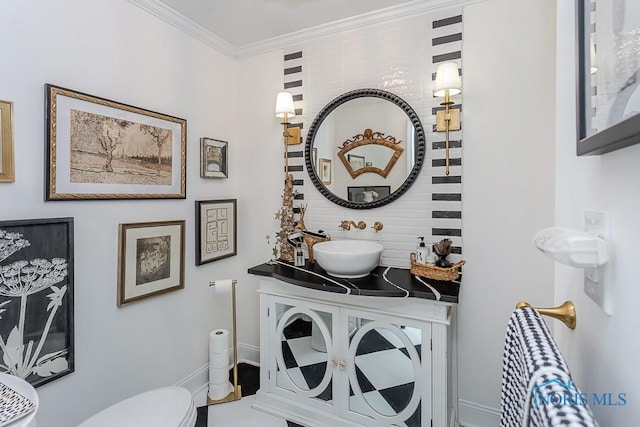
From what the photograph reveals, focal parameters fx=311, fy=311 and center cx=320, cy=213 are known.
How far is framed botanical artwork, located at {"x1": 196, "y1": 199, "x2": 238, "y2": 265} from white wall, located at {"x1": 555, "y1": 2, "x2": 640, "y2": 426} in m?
1.97

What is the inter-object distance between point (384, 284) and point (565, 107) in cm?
112

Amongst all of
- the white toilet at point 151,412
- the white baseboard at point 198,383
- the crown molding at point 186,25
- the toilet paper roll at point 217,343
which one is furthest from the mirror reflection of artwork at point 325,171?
the white baseboard at point 198,383

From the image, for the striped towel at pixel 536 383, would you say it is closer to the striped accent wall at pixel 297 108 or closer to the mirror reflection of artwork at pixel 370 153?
the mirror reflection of artwork at pixel 370 153

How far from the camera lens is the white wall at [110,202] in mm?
1314

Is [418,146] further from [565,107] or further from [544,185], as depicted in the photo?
[565,107]

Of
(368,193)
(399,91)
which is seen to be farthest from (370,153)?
(399,91)

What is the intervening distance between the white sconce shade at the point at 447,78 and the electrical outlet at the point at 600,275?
1.37 metres

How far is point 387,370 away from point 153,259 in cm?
146

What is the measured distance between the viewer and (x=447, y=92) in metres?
1.75

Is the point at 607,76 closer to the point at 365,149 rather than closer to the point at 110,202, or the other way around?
the point at 365,149

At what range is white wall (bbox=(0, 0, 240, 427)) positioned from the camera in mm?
1314

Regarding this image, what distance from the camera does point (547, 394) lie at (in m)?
0.36

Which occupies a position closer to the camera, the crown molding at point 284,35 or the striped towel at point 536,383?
the striped towel at point 536,383

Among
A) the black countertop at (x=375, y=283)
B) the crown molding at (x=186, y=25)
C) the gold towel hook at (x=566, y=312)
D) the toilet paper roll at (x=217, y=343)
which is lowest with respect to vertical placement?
the toilet paper roll at (x=217, y=343)
